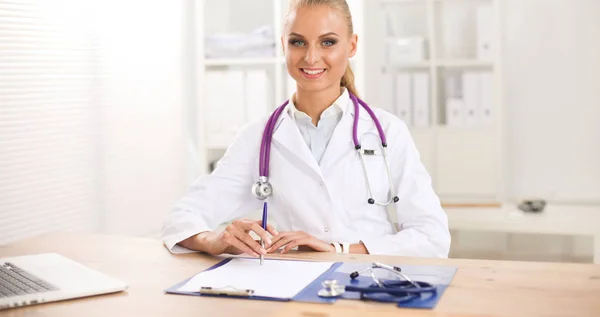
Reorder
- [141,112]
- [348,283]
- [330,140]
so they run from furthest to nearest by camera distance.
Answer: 1. [141,112]
2. [330,140]
3. [348,283]

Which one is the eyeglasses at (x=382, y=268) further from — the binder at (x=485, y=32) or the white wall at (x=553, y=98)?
the white wall at (x=553, y=98)

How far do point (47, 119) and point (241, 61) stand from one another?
146 cm

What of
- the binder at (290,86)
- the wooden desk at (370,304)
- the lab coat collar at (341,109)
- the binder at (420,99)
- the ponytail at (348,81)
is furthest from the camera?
the binder at (420,99)

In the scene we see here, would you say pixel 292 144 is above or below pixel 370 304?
above

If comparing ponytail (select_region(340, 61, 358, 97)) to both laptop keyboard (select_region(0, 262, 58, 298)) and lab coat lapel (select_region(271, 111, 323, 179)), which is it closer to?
lab coat lapel (select_region(271, 111, 323, 179))

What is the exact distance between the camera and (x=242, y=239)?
168cm

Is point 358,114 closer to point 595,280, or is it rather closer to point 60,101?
point 595,280

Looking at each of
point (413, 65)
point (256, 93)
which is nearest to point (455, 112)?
point (413, 65)

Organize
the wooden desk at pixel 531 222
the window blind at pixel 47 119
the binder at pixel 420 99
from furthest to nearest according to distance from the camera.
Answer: the binder at pixel 420 99 < the wooden desk at pixel 531 222 < the window blind at pixel 47 119

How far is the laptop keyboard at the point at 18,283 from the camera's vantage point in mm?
1446

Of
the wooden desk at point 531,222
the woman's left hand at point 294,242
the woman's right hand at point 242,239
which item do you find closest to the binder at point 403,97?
the wooden desk at point 531,222

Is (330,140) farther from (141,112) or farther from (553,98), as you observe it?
(553,98)

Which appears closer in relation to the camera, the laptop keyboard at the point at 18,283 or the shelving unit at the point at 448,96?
the laptop keyboard at the point at 18,283

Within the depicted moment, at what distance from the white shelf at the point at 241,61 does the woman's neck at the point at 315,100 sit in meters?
1.91
